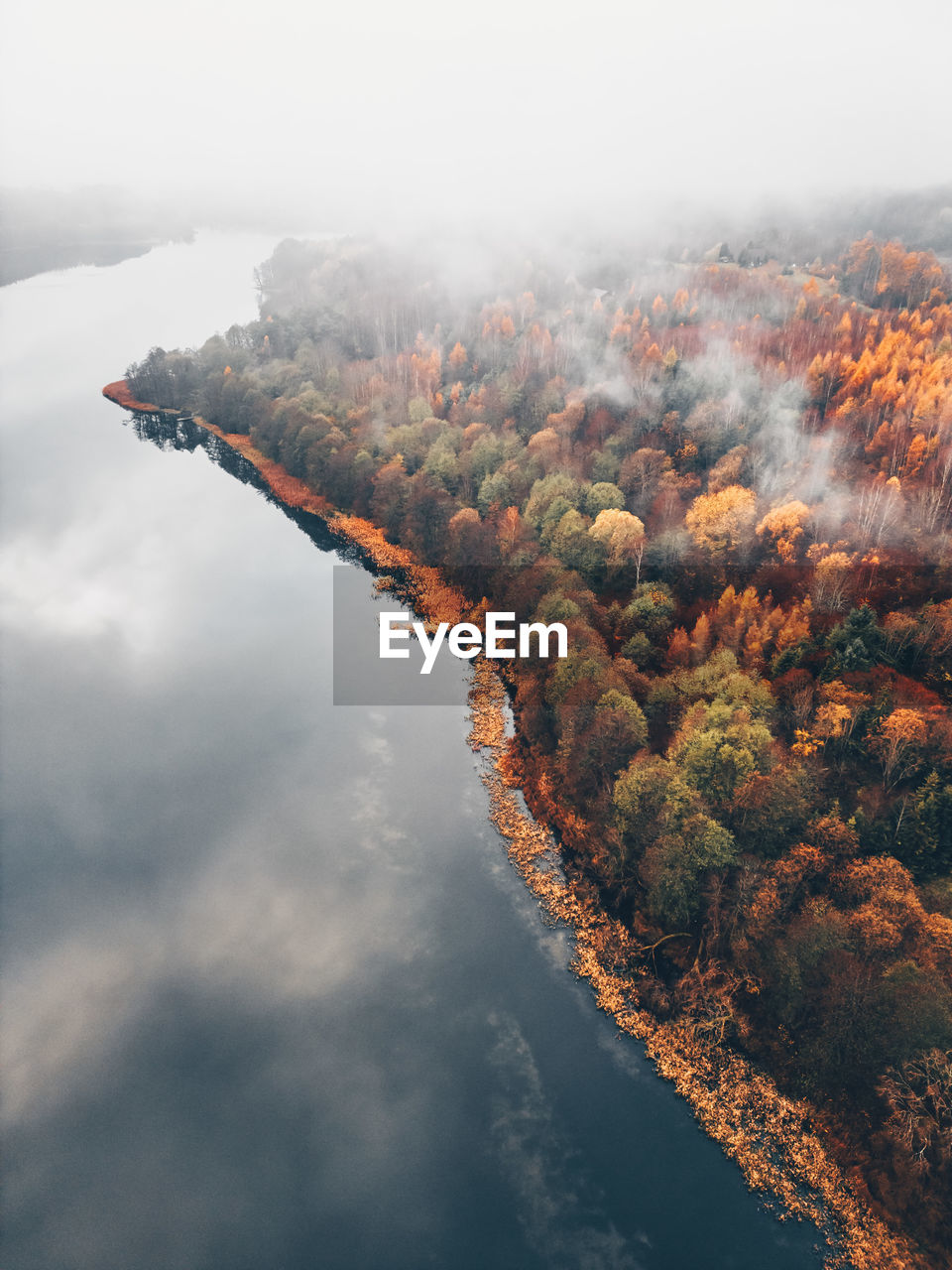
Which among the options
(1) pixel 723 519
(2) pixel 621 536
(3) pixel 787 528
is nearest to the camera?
(3) pixel 787 528

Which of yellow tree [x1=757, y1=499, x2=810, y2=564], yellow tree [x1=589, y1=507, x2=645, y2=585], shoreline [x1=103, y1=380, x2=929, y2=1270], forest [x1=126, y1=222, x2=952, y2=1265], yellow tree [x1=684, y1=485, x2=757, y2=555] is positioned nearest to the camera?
shoreline [x1=103, y1=380, x2=929, y2=1270]

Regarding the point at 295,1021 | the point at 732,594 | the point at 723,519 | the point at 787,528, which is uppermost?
the point at 723,519

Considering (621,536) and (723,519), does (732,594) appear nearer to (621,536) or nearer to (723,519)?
(723,519)

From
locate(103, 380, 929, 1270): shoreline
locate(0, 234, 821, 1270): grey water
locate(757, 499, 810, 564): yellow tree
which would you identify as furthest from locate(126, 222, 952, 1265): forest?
locate(0, 234, 821, 1270): grey water

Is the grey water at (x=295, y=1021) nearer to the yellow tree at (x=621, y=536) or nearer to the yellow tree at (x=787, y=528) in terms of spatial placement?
the yellow tree at (x=621, y=536)

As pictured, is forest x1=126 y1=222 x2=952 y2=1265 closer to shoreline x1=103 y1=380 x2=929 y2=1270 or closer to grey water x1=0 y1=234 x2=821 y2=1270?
shoreline x1=103 y1=380 x2=929 y2=1270

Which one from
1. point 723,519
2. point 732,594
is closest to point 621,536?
point 723,519
